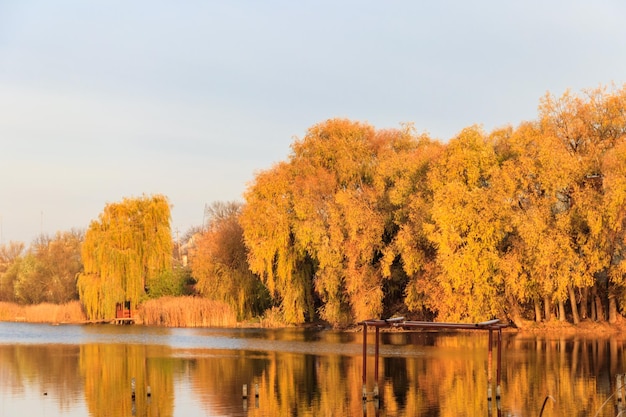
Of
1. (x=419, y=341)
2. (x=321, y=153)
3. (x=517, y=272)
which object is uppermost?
(x=321, y=153)

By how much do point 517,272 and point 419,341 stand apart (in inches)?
257

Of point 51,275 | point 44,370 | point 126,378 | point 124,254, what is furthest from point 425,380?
point 51,275

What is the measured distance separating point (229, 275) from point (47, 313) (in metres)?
15.9

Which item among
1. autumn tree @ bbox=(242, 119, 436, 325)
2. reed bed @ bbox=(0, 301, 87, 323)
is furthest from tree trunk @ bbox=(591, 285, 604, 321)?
reed bed @ bbox=(0, 301, 87, 323)

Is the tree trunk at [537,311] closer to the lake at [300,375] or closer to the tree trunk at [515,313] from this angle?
the tree trunk at [515,313]

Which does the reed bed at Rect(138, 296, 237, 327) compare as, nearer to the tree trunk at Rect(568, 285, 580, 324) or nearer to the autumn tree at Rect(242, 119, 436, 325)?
the autumn tree at Rect(242, 119, 436, 325)

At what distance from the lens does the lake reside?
27.6 metres

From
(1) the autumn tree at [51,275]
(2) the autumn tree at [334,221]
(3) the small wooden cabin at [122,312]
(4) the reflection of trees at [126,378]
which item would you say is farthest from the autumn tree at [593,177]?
(1) the autumn tree at [51,275]

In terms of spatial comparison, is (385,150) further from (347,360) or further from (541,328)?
(347,360)

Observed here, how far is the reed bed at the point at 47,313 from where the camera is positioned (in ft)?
236

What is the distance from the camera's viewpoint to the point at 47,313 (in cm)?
7375

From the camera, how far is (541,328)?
5428cm

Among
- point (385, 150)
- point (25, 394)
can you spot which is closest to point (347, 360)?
point (25, 394)

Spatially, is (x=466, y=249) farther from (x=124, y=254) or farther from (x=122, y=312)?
(x=122, y=312)
